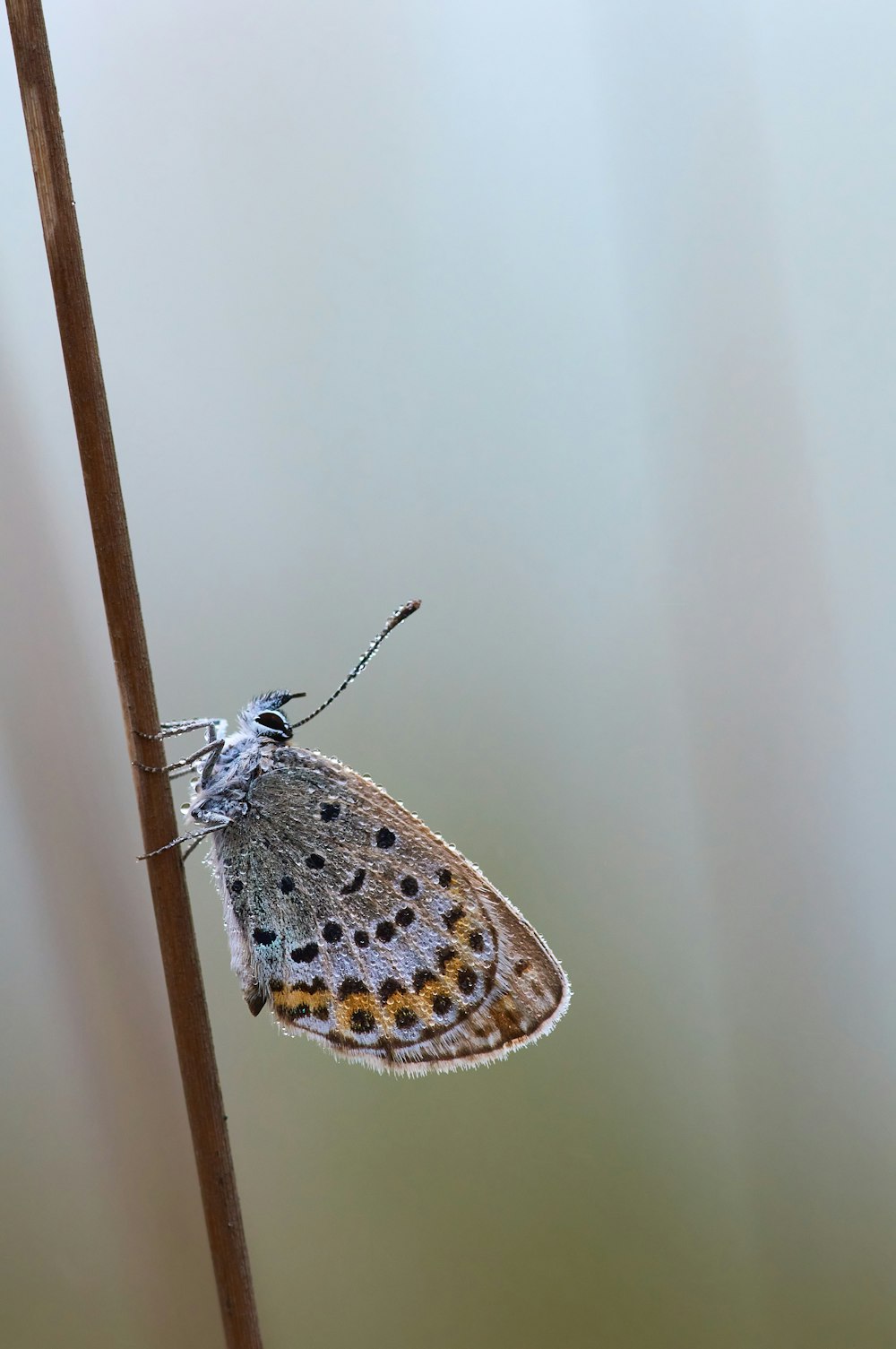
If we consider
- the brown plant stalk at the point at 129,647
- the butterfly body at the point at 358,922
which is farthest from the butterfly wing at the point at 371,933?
the brown plant stalk at the point at 129,647

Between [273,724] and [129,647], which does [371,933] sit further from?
[129,647]

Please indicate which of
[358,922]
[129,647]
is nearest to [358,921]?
[358,922]

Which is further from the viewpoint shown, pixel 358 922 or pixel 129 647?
pixel 358 922

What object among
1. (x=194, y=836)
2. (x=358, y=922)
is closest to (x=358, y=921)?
(x=358, y=922)

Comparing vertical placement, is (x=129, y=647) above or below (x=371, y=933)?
above

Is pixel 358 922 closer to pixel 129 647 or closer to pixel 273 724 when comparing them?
pixel 273 724

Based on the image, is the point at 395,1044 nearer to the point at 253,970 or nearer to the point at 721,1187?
the point at 253,970

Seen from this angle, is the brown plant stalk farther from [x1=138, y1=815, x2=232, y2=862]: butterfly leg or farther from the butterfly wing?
Result: the butterfly wing
